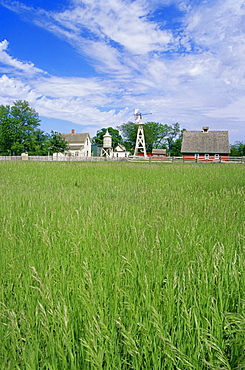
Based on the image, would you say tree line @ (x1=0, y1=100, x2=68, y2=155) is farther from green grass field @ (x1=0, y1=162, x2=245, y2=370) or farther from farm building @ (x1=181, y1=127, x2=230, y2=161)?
green grass field @ (x1=0, y1=162, x2=245, y2=370)

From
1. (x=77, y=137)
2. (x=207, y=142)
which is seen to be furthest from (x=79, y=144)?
(x=207, y=142)

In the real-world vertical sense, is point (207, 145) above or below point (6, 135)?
below

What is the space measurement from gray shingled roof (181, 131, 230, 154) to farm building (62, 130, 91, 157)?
29560 millimetres

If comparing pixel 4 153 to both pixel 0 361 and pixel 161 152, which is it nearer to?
pixel 161 152

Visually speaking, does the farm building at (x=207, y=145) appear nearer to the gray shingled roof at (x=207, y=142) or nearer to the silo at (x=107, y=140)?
the gray shingled roof at (x=207, y=142)

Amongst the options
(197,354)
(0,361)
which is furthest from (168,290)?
(0,361)

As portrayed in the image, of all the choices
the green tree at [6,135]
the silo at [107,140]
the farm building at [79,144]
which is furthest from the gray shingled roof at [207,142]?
the green tree at [6,135]

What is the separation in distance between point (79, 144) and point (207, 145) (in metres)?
36.3

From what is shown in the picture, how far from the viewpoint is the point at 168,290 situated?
1.99 metres

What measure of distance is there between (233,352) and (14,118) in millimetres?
77226

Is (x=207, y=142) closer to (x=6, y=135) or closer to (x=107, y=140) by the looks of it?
(x=107, y=140)

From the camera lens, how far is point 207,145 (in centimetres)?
6581

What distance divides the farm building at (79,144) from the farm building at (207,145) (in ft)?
97.1

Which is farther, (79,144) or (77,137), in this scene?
(77,137)
